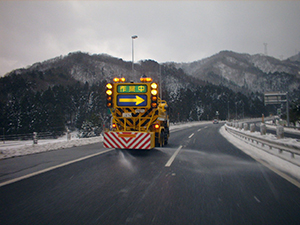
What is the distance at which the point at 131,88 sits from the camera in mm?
10242

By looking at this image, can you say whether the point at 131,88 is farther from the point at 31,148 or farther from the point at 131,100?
the point at 31,148

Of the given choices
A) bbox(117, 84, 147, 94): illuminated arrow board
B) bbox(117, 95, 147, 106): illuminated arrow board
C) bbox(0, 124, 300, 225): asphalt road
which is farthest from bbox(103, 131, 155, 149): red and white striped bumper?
bbox(0, 124, 300, 225): asphalt road

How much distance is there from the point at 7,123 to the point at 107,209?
64978mm

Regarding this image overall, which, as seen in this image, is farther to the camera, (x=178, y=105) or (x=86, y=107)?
(x=178, y=105)

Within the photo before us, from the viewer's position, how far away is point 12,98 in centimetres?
6569

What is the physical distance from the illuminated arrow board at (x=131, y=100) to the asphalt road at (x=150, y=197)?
4.20 meters

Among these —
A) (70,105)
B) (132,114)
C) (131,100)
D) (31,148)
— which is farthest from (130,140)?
(70,105)

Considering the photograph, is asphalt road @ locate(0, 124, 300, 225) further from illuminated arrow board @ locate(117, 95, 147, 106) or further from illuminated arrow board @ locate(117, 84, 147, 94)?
illuminated arrow board @ locate(117, 84, 147, 94)

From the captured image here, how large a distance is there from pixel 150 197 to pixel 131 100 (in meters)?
6.51

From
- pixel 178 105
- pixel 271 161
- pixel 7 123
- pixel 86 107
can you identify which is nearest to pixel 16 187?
pixel 271 161

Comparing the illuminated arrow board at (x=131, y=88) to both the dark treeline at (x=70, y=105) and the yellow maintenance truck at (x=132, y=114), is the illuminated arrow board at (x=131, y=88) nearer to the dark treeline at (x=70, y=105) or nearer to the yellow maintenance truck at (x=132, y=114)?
the yellow maintenance truck at (x=132, y=114)

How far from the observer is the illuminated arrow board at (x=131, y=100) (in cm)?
1015

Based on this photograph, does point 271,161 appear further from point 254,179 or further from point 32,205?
point 32,205

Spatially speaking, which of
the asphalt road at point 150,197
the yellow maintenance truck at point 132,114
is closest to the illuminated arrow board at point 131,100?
the yellow maintenance truck at point 132,114
